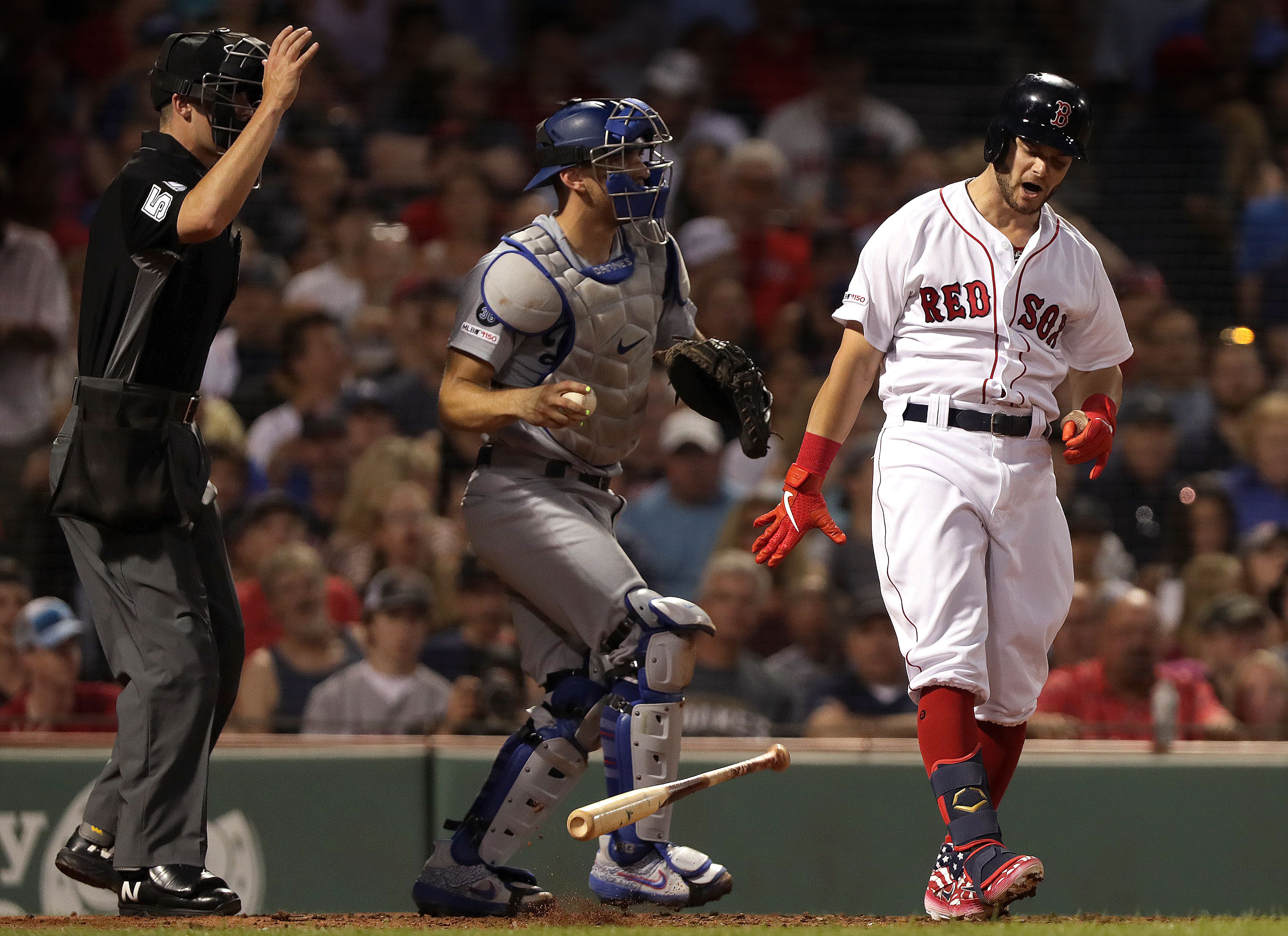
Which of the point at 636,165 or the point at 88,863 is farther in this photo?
the point at 636,165

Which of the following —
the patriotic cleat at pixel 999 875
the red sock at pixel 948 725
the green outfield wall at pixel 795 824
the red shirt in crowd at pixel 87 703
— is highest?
the red sock at pixel 948 725

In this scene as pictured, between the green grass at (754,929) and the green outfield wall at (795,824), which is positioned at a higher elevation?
the green grass at (754,929)

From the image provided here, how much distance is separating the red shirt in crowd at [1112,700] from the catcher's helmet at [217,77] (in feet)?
12.7

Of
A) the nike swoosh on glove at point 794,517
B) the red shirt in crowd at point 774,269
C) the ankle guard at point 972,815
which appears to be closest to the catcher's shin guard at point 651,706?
the nike swoosh on glove at point 794,517

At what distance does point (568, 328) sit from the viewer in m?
4.55

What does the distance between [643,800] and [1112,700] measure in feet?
10.7

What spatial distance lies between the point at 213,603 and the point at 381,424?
415cm

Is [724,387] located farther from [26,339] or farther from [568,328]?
[26,339]

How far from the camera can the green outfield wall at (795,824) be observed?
5.89 metres

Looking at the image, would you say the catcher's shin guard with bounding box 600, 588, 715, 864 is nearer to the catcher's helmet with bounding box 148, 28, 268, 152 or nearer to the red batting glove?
the red batting glove

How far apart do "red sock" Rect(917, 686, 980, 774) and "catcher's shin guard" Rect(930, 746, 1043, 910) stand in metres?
0.02

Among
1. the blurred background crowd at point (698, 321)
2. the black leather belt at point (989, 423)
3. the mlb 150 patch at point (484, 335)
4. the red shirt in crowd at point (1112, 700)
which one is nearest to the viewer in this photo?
the black leather belt at point (989, 423)

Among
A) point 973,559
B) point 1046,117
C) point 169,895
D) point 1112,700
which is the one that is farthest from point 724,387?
point 1112,700

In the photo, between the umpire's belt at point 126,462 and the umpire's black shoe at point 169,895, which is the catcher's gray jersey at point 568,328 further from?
the umpire's black shoe at point 169,895
